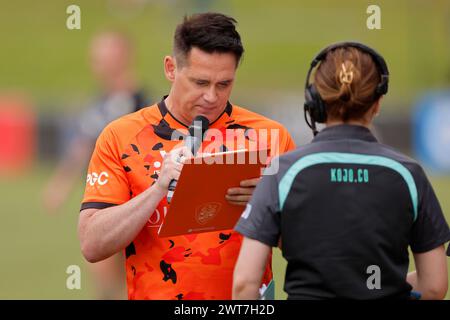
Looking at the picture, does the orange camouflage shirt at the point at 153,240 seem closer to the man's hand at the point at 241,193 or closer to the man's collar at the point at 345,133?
the man's hand at the point at 241,193

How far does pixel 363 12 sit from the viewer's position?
27625 millimetres

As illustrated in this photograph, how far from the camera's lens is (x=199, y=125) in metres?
4.11

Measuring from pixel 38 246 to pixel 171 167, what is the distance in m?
9.21

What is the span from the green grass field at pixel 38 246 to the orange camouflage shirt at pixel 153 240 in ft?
12.4

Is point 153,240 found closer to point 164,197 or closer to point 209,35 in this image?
point 164,197

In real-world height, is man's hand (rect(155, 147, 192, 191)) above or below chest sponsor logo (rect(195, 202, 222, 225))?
above

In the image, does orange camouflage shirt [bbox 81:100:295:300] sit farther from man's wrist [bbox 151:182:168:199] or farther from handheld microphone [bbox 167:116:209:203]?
man's wrist [bbox 151:182:168:199]

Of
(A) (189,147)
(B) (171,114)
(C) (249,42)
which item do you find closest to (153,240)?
(A) (189,147)

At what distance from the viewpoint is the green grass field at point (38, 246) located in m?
9.59

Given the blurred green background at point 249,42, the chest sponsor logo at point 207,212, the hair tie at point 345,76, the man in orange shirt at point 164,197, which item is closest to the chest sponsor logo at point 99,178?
the man in orange shirt at point 164,197

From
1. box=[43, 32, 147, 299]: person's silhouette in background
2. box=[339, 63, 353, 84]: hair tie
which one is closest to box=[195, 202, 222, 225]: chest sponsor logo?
box=[339, 63, 353, 84]: hair tie

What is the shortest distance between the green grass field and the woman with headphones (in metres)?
4.52

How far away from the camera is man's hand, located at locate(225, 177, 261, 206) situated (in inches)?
156
